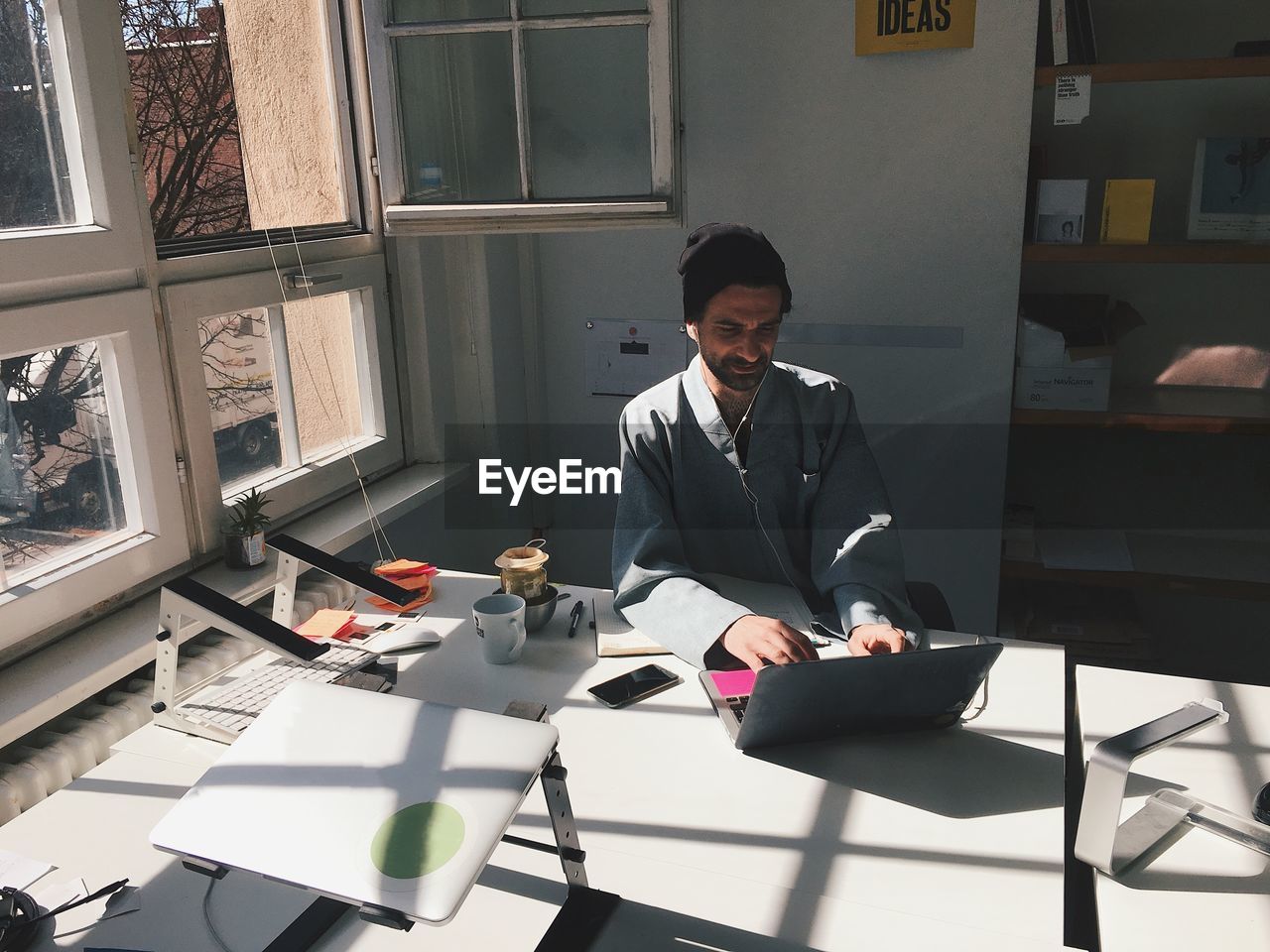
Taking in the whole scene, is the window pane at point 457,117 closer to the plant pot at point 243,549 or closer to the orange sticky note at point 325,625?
the plant pot at point 243,549

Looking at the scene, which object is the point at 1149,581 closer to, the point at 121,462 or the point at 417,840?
the point at 417,840

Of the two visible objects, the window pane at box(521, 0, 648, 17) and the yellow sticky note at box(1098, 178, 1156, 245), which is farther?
the yellow sticky note at box(1098, 178, 1156, 245)

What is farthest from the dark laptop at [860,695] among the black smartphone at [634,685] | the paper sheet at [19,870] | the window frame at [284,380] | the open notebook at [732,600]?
the window frame at [284,380]

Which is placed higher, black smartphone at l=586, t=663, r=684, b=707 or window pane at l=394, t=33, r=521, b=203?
window pane at l=394, t=33, r=521, b=203

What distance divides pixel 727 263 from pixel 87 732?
1289 mm

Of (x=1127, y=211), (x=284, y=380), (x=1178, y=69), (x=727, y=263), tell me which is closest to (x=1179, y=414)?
(x=1127, y=211)

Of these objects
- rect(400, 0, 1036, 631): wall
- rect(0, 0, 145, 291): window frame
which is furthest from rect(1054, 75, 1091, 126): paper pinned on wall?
rect(0, 0, 145, 291): window frame

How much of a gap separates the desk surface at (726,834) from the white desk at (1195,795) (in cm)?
7

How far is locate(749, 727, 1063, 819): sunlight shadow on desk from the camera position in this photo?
127 centimetres

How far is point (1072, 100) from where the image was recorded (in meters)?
2.26

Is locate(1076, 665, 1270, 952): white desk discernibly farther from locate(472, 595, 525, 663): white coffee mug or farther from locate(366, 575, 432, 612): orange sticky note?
locate(366, 575, 432, 612): orange sticky note

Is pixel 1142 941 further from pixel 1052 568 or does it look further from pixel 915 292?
pixel 915 292

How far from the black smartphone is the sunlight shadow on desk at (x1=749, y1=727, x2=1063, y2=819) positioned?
209mm

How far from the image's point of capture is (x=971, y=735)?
1.42m
